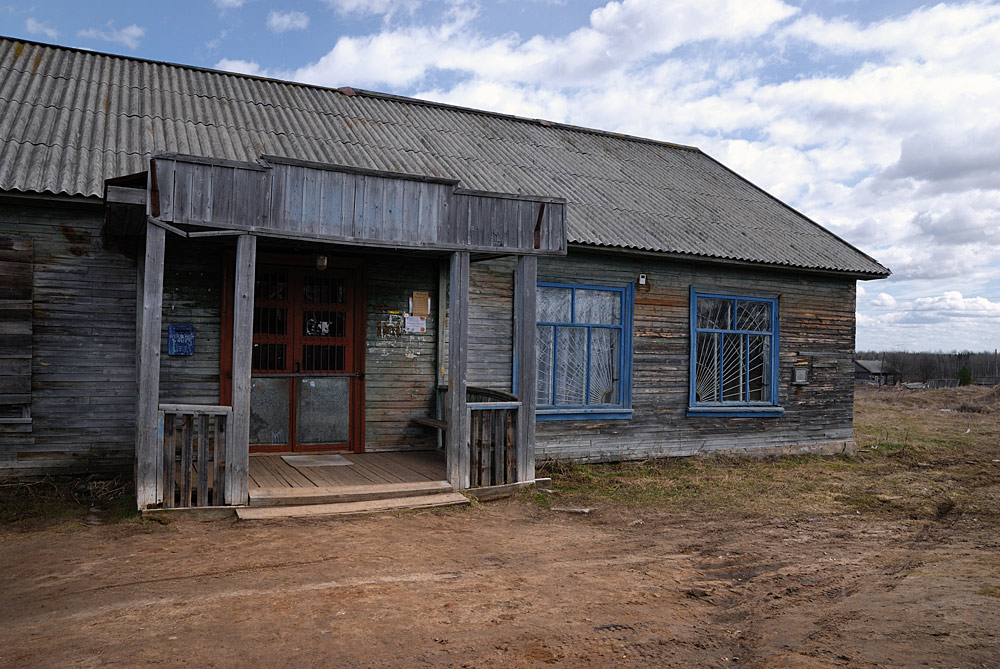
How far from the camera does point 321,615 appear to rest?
13.9 feet

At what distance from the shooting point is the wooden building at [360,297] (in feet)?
21.6

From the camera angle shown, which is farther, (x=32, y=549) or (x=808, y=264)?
(x=808, y=264)

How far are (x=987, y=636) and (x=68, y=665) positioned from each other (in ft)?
15.3

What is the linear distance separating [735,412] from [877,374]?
2866 cm

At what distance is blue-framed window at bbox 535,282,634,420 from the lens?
9.85 meters

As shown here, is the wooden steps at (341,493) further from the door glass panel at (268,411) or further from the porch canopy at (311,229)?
the door glass panel at (268,411)

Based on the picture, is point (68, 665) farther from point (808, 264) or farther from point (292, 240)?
point (808, 264)

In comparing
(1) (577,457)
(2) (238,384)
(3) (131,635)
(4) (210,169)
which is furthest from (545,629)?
(1) (577,457)

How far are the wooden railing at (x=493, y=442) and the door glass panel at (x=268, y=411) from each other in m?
2.42

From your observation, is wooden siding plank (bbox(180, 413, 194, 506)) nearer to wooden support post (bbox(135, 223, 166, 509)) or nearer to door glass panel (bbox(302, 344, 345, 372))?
wooden support post (bbox(135, 223, 166, 509))

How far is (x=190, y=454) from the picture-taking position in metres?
6.32

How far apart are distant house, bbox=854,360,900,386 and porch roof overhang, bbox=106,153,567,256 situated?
32753 mm

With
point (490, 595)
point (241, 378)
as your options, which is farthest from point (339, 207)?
point (490, 595)

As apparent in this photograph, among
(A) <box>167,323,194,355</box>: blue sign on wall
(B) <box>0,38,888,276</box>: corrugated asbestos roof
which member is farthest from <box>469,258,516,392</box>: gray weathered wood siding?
(A) <box>167,323,194,355</box>: blue sign on wall
